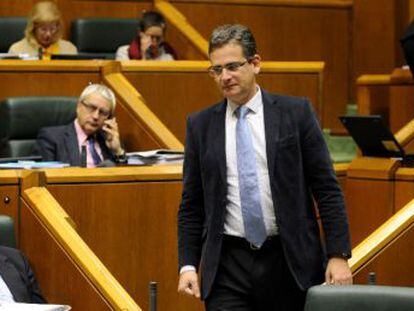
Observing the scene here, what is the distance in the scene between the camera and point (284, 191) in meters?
3.14

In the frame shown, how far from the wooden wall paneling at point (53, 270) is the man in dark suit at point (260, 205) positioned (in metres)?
0.64

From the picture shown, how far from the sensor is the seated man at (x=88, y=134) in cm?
543

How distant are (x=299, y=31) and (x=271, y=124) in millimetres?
4799

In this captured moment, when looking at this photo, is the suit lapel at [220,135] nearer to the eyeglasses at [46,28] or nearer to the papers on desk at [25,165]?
the papers on desk at [25,165]

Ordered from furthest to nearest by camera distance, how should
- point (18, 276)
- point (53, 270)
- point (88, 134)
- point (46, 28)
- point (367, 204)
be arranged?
point (46, 28)
point (88, 134)
point (367, 204)
point (53, 270)
point (18, 276)

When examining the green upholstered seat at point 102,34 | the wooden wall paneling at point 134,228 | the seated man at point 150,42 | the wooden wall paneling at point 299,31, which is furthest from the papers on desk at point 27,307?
the wooden wall paneling at point 299,31

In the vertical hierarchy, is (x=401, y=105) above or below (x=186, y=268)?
above

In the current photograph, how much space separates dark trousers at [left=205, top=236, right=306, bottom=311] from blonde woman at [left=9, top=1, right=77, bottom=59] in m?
3.65

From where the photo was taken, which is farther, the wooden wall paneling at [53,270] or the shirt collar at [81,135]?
the shirt collar at [81,135]

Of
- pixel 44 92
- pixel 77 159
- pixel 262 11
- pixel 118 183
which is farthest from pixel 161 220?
pixel 262 11

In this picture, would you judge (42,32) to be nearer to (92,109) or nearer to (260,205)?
(92,109)

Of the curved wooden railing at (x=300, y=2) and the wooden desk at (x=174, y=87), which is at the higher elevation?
A: the curved wooden railing at (x=300, y=2)

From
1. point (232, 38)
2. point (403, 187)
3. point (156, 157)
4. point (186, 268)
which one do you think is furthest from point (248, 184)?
point (403, 187)

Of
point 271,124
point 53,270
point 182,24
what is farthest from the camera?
point 182,24
